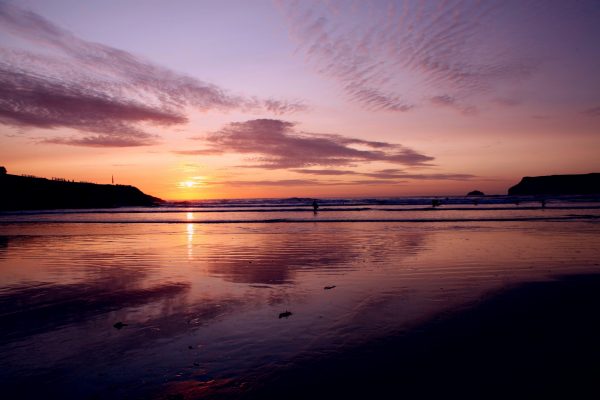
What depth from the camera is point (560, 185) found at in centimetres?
15425

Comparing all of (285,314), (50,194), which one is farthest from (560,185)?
(285,314)

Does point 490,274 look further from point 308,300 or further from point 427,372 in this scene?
point 427,372

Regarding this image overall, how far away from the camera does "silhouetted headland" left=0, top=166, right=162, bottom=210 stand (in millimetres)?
71500

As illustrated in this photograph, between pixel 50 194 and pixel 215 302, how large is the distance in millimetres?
83383

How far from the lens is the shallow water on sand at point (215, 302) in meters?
5.38

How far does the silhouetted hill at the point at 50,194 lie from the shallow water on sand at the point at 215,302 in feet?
212

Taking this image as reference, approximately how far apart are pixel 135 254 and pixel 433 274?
12.1 m

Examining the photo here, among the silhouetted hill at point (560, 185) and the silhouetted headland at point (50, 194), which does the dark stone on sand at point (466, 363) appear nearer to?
the silhouetted headland at point (50, 194)

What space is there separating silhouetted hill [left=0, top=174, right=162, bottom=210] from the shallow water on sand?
212 feet

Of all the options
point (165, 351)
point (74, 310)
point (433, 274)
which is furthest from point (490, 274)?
point (74, 310)

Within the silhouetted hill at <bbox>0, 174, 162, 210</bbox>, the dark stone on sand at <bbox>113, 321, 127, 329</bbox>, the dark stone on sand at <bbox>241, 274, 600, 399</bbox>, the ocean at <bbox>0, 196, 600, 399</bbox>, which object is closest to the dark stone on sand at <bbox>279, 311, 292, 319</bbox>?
the ocean at <bbox>0, 196, 600, 399</bbox>

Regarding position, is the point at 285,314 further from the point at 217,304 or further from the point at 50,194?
the point at 50,194

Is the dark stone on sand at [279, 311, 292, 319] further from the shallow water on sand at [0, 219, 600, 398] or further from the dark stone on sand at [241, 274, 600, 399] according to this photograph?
the dark stone on sand at [241, 274, 600, 399]

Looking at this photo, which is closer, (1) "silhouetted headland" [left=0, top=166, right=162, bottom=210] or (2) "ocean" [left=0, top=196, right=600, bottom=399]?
(2) "ocean" [left=0, top=196, right=600, bottom=399]
